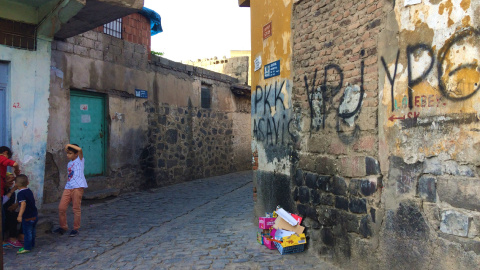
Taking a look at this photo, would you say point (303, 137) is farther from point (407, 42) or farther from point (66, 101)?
point (66, 101)

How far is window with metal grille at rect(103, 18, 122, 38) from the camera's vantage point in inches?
345

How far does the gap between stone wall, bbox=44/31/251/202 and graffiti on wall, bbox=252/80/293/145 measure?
4.21 metres

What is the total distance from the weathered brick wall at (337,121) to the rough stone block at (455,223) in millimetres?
707

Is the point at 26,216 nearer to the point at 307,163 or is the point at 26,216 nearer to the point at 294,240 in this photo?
the point at 294,240

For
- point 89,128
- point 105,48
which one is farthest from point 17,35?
point 89,128

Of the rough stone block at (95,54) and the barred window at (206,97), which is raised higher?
the rough stone block at (95,54)

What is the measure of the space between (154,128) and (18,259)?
229 inches

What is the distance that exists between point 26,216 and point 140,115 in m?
5.05

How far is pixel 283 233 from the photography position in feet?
15.7

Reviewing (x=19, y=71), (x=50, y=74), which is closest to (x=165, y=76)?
(x=50, y=74)

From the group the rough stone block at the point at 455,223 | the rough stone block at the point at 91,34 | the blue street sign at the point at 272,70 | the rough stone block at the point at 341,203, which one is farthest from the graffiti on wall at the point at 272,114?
the rough stone block at the point at 91,34

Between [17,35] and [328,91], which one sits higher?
[17,35]

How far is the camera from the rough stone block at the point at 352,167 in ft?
12.8

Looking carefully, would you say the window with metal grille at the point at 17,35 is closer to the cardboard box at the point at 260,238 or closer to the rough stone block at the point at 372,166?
the cardboard box at the point at 260,238
